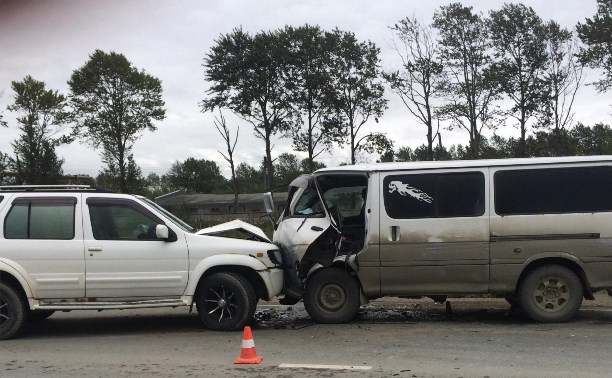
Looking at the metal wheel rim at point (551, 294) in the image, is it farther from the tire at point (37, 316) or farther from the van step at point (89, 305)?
the tire at point (37, 316)

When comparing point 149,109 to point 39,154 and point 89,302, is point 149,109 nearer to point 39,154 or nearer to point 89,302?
point 39,154

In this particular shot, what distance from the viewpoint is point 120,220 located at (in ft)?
26.6

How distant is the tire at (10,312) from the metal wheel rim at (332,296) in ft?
13.4

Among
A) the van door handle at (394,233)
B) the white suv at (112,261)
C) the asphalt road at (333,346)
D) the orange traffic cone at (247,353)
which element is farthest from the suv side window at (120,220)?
the van door handle at (394,233)

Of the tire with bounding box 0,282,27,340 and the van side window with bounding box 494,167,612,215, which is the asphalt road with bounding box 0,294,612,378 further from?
the van side window with bounding box 494,167,612,215

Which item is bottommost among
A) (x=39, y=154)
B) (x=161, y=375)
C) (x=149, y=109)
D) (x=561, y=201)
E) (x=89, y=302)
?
(x=161, y=375)

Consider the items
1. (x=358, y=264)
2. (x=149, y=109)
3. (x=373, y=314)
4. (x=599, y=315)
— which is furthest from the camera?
(x=149, y=109)

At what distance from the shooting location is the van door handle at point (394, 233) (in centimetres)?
833

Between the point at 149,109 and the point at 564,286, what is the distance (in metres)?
47.1

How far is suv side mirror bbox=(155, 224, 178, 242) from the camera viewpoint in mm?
7758

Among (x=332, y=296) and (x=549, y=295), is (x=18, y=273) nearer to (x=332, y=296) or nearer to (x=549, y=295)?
(x=332, y=296)

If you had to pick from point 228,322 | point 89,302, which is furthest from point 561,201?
point 89,302

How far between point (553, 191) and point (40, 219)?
710 cm

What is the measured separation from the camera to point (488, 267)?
8.19 meters
